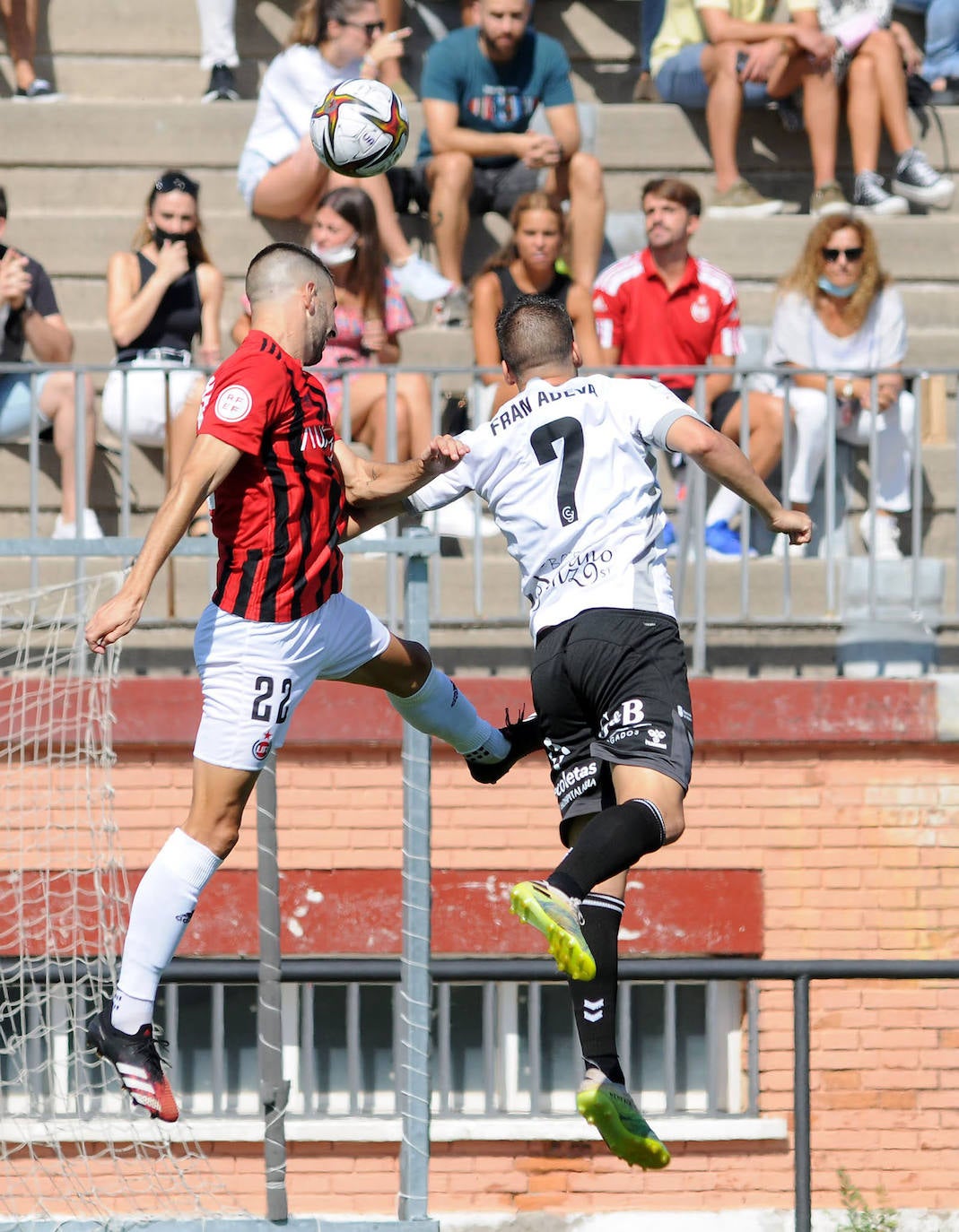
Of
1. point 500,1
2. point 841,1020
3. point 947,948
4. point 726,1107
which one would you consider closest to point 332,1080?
point 726,1107

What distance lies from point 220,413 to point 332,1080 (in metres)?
4.67

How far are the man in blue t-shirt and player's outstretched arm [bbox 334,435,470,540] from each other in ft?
14.4

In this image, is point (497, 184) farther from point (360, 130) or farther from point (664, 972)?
point (664, 972)

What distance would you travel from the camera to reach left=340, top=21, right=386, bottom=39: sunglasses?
1020 centimetres

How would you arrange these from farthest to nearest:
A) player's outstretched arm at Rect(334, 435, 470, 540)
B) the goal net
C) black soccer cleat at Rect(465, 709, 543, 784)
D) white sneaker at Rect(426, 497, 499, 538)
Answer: white sneaker at Rect(426, 497, 499, 538) < the goal net < black soccer cleat at Rect(465, 709, 543, 784) < player's outstretched arm at Rect(334, 435, 470, 540)

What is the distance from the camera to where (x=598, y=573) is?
17.7 ft

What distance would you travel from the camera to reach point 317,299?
17.7 feet

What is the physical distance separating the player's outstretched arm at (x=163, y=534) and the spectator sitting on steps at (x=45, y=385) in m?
3.31

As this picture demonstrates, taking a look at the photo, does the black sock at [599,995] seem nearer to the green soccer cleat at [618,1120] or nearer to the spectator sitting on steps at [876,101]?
the green soccer cleat at [618,1120]

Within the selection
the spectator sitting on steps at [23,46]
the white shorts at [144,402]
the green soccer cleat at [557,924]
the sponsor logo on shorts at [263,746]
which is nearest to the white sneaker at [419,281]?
the white shorts at [144,402]

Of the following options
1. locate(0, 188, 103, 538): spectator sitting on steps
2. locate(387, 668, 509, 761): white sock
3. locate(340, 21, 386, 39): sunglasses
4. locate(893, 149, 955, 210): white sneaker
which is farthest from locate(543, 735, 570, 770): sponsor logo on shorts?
locate(893, 149, 955, 210): white sneaker

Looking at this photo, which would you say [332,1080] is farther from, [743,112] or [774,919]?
[743,112]

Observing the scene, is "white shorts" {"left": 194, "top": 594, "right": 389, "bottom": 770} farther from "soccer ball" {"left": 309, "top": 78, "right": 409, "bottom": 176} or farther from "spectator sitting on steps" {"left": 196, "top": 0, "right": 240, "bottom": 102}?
"spectator sitting on steps" {"left": 196, "top": 0, "right": 240, "bottom": 102}

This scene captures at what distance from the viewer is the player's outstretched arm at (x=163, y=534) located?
15.8ft
